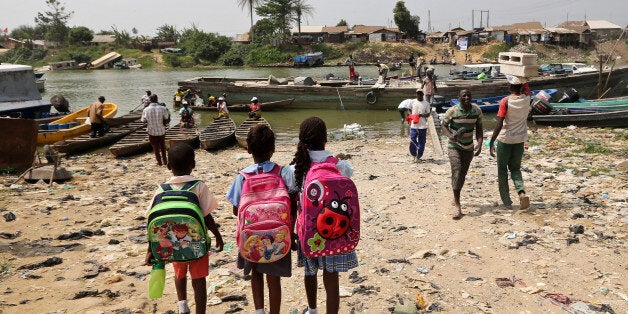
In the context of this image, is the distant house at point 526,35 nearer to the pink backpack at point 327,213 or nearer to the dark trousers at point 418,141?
the dark trousers at point 418,141

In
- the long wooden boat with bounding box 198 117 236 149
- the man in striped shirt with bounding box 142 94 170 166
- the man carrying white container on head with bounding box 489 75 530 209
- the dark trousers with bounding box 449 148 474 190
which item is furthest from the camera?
the long wooden boat with bounding box 198 117 236 149

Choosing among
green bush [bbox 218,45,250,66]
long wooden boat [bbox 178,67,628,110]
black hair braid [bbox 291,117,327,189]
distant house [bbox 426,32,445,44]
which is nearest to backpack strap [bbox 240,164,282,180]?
black hair braid [bbox 291,117,327,189]

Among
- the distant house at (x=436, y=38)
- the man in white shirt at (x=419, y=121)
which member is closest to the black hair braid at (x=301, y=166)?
the man in white shirt at (x=419, y=121)

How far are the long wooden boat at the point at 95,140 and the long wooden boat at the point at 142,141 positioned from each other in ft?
2.57

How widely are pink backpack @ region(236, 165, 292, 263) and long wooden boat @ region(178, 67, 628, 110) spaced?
16743 millimetres

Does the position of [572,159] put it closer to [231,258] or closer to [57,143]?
[231,258]

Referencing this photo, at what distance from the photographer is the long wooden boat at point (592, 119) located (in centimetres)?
1226

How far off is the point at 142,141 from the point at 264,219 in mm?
10310

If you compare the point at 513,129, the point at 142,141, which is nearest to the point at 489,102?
the point at 142,141

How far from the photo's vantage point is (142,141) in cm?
1191

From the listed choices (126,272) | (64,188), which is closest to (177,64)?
(64,188)

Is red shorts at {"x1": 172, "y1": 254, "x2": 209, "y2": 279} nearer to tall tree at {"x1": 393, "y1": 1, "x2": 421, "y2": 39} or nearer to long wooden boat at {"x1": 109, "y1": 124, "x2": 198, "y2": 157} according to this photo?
long wooden boat at {"x1": 109, "y1": 124, "x2": 198, "y2": 157}

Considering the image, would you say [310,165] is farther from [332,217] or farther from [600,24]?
[600,24]

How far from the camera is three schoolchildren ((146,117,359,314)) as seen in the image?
102 inches
